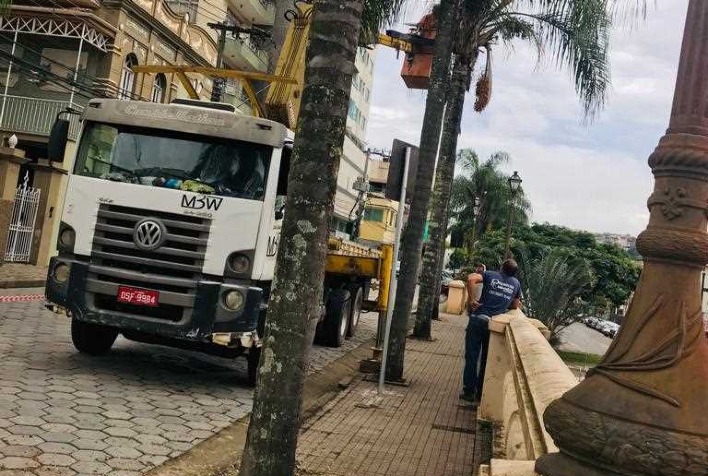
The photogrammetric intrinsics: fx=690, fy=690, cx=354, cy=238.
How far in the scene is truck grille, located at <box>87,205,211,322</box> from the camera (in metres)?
6.95

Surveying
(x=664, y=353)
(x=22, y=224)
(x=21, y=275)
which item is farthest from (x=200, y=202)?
(x=22, y=224)

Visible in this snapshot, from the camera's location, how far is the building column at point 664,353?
1918 mm

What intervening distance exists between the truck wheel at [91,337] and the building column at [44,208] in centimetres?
1026

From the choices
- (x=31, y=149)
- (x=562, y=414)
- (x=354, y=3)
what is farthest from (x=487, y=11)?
(x=31, y=149)

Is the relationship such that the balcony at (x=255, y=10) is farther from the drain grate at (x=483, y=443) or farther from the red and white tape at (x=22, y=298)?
the drain grate at (x=483, y=443)

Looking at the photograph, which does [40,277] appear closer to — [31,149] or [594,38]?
[31,149]

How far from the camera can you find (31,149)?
2111 centimetres

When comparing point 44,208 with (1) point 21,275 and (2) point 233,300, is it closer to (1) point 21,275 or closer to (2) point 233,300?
(1) point 21,275

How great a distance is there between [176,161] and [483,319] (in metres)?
3.93

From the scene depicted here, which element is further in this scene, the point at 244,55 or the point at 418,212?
the point at 244,55

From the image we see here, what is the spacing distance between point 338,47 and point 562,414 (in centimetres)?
255

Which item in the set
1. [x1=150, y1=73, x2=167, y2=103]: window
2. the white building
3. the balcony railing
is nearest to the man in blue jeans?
the balcony railing

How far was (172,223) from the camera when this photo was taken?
7.01 m

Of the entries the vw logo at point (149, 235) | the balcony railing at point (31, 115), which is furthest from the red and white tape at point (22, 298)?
the balcony railing at point (31, 115)
